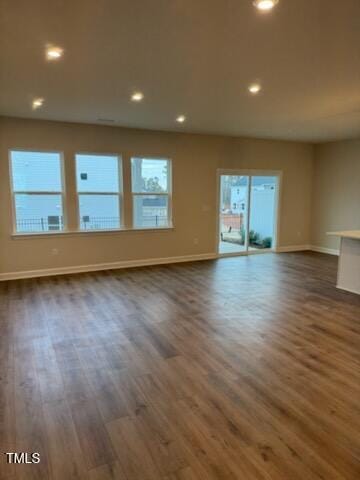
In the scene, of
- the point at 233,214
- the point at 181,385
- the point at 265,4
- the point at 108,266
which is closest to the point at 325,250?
the point at 233,214

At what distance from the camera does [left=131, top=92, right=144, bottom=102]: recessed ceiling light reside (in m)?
4.09

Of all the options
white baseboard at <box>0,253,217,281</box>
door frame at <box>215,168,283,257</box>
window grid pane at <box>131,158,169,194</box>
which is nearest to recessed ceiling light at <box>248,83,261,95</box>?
window grid pane at <box>131,158,169,194</box>

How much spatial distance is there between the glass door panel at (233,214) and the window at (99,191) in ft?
8.39

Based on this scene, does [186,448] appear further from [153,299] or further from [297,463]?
[153,299]

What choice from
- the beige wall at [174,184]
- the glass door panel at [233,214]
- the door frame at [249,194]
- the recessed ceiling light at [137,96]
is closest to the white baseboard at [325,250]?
the beige wall at [174,184]

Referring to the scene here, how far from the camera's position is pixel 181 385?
100 inches

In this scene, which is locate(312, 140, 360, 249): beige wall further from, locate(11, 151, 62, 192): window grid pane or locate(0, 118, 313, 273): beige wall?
locate(11, 151, 62, 192): window grid pane

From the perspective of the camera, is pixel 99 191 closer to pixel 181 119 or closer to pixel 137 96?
pixel 181 119

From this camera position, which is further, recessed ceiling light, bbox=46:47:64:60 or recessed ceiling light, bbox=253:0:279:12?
recessed ceiling light, bbox=46:47:64:60

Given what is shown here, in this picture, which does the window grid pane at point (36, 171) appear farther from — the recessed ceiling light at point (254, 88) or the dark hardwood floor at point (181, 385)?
the recessed ceiling light at point (254, 88)

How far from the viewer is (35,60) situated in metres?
3.02

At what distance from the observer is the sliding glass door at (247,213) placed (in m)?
7.80

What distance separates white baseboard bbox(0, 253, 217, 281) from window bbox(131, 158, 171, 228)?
0.78 meters

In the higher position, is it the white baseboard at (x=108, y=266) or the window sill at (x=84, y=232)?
the window sill at (x=84, y=232)
